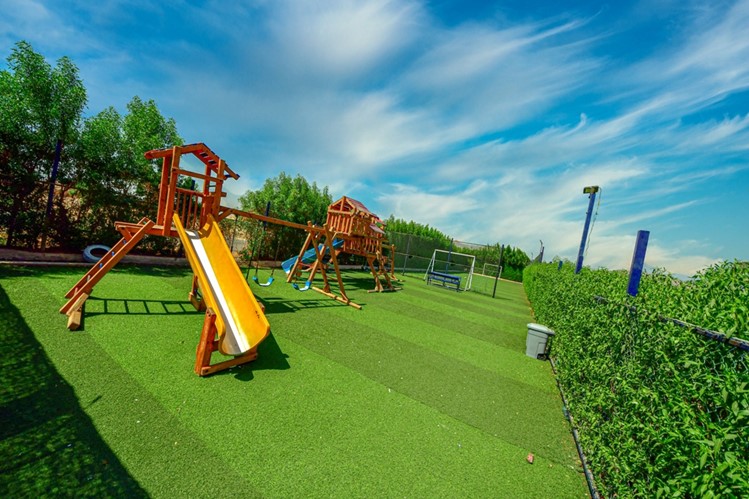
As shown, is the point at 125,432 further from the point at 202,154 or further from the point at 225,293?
the point at 202,154

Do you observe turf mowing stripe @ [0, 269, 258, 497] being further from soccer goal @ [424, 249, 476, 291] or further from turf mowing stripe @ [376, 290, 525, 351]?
soccer goal @ [424, 249, 476, 291]

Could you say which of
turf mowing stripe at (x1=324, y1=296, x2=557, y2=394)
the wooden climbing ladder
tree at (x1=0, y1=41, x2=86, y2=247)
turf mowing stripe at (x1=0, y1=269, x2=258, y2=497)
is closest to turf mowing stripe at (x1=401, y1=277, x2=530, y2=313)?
turf mowing stripe at (x1=324, y1=296, x2=557, y2=394)

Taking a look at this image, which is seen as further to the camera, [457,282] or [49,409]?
[457,282]

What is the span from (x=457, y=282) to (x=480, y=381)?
10403mm

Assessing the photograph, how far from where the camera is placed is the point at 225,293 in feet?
16.1

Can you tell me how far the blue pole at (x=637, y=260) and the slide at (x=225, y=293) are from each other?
387cm

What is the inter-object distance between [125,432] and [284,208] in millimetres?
12570

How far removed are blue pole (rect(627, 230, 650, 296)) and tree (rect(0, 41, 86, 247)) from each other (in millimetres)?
11176

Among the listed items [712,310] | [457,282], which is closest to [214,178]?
[712,310]

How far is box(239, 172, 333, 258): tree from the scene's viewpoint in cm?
1279

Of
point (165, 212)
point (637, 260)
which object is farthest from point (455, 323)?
point (165, 212)

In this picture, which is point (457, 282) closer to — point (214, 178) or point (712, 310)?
point (214, 178)

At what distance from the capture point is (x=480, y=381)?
462cm

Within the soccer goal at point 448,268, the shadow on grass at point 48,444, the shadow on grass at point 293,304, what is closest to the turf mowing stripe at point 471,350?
the shadow on grass at point 293,304
